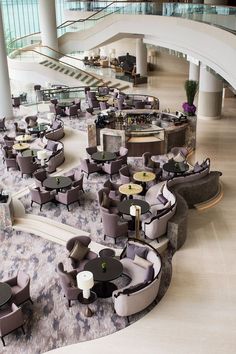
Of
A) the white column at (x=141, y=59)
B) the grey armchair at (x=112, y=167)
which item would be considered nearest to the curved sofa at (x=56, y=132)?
the grey armchair at (x=112, y=167)

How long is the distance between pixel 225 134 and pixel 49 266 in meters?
11.6

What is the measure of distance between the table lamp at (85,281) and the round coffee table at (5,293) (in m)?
1.32

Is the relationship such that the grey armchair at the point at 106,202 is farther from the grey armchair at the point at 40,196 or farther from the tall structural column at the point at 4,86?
the tall structural column at the point at 4,86

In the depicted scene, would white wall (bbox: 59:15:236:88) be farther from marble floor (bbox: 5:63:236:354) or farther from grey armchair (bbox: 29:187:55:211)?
grey armchair (bbox: 29:187:55:211)

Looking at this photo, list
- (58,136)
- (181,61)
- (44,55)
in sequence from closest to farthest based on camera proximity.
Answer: (58,136) < (44,55) < (181,61)

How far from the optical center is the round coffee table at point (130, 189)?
11.5m


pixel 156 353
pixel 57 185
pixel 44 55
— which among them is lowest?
pixel 156 353

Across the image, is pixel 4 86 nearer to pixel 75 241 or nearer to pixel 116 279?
pixel 75 241

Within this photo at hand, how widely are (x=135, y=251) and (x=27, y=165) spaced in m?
6.25

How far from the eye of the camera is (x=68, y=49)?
2864cm

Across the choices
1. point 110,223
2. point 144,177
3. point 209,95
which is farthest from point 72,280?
point 209,95

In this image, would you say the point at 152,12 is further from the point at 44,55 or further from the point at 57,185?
the point at 57,185

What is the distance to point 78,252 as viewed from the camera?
921cm

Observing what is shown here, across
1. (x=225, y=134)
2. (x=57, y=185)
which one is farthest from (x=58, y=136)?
(x=225, y=134)
